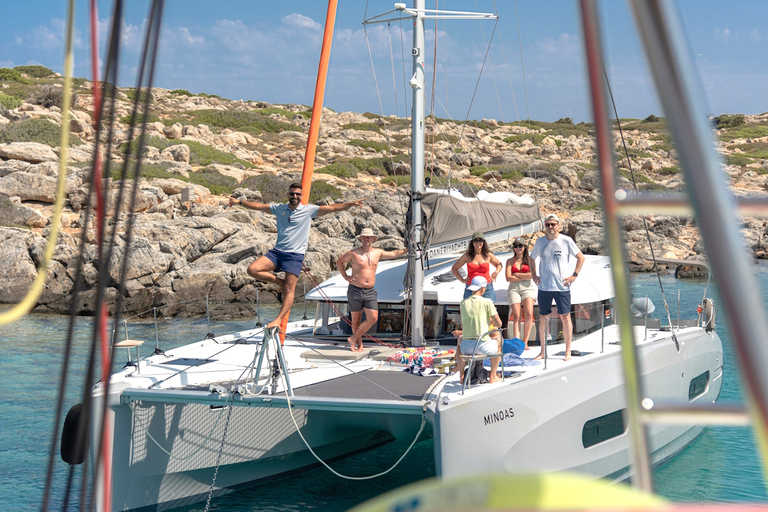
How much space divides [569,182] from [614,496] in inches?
1756

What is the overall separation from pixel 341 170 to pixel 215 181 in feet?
28.6

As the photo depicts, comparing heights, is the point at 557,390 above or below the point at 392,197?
below

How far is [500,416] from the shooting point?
258 inches

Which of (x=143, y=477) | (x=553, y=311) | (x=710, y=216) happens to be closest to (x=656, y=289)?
(x=553, y=311)

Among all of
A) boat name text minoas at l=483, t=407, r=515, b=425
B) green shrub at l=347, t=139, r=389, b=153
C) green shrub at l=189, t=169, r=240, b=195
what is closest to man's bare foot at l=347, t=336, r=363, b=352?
boat name text minoas at l=483, t=407, r=515, b=425

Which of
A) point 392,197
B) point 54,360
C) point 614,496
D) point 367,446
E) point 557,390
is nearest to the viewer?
point 614,496

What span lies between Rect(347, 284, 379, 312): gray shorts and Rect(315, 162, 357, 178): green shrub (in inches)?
1318

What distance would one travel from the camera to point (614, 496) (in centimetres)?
102

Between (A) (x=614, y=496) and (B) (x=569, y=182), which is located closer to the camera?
(A) (x=614, y=496)

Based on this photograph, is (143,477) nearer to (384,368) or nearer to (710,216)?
(384,368)

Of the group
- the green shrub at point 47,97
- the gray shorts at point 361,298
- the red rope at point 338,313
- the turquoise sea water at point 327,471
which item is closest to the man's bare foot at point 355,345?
the red rope at point 338,313

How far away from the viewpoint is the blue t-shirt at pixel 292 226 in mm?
7848

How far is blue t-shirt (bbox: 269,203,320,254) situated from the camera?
785 cm

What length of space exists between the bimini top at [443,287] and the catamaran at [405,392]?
0.09 ft
